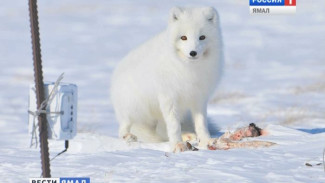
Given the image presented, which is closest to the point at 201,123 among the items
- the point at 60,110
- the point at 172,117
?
the point at 172,117

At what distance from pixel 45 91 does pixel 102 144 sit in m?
3.67

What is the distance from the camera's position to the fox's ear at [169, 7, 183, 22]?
749 centimetres

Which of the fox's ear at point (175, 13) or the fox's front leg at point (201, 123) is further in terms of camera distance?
the fox's front leg at point (201, 123)

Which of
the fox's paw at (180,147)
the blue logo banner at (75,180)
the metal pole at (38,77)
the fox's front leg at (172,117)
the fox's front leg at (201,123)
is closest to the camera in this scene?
the metal pole at (38,77)

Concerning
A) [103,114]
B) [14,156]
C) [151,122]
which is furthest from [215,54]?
[103,114]

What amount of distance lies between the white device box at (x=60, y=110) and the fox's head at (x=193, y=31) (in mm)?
2994

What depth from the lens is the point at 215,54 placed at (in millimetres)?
7684

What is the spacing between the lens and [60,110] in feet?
14.3

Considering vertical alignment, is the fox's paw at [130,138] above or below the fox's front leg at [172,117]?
below

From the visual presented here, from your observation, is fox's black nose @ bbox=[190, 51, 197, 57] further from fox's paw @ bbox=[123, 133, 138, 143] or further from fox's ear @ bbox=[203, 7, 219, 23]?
fox's paw @ bbox=[123, 133, 138, 143]

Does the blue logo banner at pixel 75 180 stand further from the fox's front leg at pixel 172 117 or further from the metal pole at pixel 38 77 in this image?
the fox's front leg at pixel 172 117

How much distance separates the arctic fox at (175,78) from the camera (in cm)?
744

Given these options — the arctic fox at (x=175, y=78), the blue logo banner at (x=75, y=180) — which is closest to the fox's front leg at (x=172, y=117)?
the arctic fox at (x=175, y=78)

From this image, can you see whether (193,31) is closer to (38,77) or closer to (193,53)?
(193,53)
